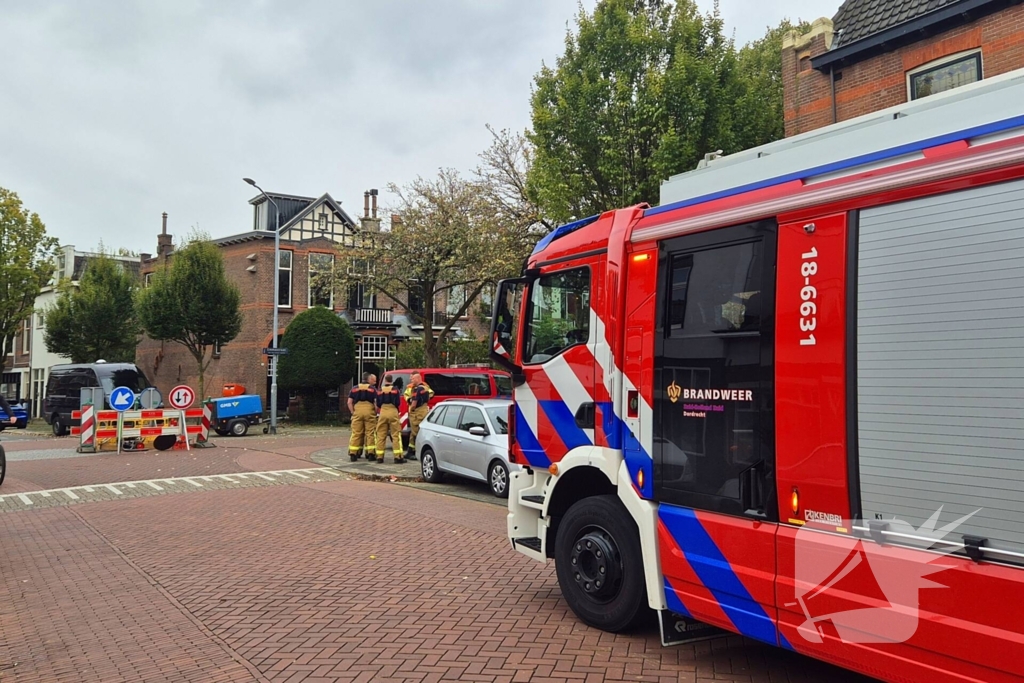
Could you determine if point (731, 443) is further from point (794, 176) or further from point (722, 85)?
point (722, 85)

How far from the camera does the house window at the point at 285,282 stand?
3566cm

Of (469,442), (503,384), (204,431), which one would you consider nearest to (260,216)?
(204,431)

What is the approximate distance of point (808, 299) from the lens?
380cm

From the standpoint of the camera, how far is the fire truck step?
5.91 metres

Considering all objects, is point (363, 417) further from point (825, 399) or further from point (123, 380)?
point (123, 380)

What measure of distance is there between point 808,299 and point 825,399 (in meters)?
0.52

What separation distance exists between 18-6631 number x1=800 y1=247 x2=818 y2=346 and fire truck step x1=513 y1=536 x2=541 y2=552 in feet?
9.61

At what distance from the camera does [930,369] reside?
3291 mm

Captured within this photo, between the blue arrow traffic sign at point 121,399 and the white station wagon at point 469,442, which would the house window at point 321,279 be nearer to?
the blue arrow traffic sign at point 121,399

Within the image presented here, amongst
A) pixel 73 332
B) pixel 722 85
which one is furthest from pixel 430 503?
pixel 73 332

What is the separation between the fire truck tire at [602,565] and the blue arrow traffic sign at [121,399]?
15458 millimetres

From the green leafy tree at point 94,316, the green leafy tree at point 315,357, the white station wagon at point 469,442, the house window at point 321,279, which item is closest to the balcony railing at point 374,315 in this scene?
the house window at point 321,279

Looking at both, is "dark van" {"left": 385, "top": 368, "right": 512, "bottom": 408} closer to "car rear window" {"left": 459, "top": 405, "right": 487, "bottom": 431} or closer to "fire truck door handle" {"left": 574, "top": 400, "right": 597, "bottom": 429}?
"car rear window" {"left": 459, "top": 405, "right": 487, "bottom": 431}

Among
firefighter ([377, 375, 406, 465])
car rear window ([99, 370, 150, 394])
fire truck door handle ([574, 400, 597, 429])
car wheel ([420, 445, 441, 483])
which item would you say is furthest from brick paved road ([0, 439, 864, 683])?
car rear window ([99, 370, 150, 394])
